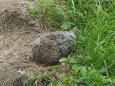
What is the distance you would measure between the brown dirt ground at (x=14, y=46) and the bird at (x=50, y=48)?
0.09 m

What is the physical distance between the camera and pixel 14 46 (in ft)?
12.5

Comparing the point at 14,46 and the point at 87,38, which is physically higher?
the point at 87,38

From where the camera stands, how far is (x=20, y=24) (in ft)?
13.5

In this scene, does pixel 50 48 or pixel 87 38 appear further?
pixel 87 38

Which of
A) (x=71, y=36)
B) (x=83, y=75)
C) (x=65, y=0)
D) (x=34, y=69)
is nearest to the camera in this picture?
(x=83, y=75)

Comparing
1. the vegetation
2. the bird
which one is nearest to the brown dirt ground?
the bird

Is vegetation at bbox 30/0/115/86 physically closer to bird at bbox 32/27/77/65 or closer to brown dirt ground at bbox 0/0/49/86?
bird at bbox 32/27/77/65

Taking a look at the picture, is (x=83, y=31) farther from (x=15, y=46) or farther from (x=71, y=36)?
(x=15, y=46)

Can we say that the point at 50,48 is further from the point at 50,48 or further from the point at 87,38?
the point at 87,38

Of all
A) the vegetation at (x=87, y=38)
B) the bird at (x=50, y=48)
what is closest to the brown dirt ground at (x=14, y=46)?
the bird at (x=50, y=48)

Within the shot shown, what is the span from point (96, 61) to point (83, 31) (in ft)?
1.74

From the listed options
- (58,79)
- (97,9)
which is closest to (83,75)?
(58,79)

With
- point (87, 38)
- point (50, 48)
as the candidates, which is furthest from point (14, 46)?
point (87, 38)

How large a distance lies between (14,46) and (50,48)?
0.48 m
